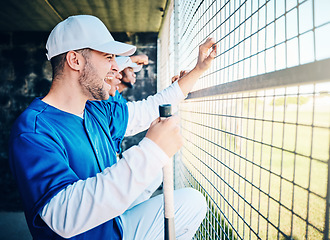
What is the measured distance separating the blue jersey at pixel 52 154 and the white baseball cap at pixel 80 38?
13.1 inches

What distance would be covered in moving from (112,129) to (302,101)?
4.25 ft

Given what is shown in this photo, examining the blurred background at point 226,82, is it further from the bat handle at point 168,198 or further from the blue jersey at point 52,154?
the blue jersey at point 52,154

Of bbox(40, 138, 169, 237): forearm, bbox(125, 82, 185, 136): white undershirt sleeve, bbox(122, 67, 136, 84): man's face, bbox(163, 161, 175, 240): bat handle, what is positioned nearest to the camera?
bbox(40, 138, 169, 237): forearm

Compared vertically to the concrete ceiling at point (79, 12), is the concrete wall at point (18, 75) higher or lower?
lower

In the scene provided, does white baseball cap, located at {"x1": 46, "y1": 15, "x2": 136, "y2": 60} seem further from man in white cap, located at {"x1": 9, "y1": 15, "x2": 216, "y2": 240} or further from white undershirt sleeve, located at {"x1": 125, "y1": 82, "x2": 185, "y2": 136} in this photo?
white undershirt sleeve, located at {"x1": 125, "y1": 82, "x2": 185, "y2": 136}

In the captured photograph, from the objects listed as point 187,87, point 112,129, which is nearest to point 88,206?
point 112,129

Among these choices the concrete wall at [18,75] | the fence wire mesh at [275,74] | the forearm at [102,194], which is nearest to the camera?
the fence wire mesh at [275,74]

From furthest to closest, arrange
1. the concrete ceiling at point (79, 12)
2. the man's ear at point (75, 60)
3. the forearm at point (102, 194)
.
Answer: the concrete ceiling at point (79, 12) → the man's ear at point (75, 60) → the forearm at point (102, 194)

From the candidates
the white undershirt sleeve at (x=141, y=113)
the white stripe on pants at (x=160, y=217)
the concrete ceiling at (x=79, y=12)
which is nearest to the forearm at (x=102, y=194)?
the white stripe on pants at (x=160, y=217)

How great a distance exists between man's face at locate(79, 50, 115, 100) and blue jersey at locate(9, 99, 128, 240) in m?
0.14

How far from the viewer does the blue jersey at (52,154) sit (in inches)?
34.7

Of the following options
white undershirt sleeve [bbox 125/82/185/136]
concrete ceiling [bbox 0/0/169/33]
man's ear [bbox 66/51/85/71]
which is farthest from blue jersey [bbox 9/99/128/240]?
concrete ceiling [bbox 0/0/169/33]

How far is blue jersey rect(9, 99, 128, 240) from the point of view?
88 centimetres

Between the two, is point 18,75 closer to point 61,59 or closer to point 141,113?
point 141,113
